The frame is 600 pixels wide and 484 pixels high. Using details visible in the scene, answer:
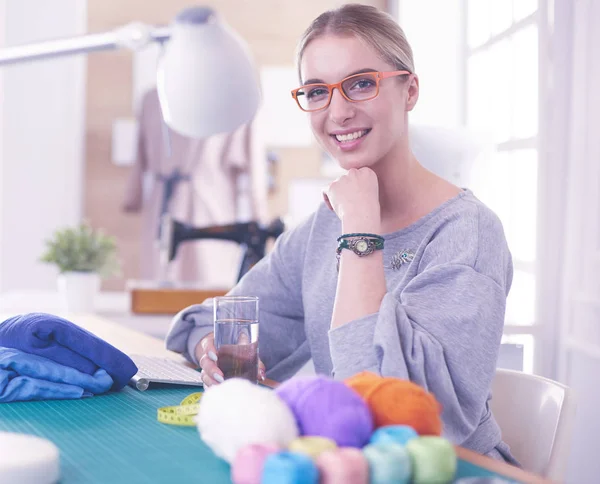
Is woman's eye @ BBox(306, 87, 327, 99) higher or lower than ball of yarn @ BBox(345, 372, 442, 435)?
higher

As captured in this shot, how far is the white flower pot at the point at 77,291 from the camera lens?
8.25 feet

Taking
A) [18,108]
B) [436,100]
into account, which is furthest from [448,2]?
[18,108]

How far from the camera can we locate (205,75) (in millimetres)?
1351

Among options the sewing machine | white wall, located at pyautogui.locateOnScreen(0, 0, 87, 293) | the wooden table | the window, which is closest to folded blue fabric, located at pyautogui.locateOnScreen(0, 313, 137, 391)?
the wooden table

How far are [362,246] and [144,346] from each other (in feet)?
2.33

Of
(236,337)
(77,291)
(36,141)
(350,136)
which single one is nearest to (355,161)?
(350,136)

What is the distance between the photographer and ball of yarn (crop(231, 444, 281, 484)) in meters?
0.65

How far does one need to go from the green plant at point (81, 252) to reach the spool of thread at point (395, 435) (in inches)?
80.9

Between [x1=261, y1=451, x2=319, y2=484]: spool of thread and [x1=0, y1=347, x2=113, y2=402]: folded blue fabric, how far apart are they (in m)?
0.56

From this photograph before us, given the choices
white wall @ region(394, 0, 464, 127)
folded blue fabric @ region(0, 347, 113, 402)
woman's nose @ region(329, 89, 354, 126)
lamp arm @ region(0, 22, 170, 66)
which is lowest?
folded blue fabric @ region(0, 347, 113, 402)

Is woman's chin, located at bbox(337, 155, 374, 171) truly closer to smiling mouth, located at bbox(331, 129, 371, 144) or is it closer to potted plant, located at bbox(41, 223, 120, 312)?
smiling mouth, located at bbox(331, 129, 371, 144)

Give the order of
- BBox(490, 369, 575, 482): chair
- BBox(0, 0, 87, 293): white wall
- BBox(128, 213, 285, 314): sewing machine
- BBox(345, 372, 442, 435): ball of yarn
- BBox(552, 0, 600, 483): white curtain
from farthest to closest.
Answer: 1. BBox(0, 0, 87, 293): white wall
2. BBox(128, 213, 285, 314): sewing machine
3. BBox(552, 0, 600, 483): white curtain
4. BBox(490, 369, 575, 482): chair
5. BBox(345, 372, 442, 435): ball of yarn

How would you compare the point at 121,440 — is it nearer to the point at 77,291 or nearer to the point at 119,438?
the point at 119,438

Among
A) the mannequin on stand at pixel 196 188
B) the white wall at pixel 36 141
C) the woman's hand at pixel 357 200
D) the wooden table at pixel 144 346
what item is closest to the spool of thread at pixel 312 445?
the wooden table at pixel 144 346
